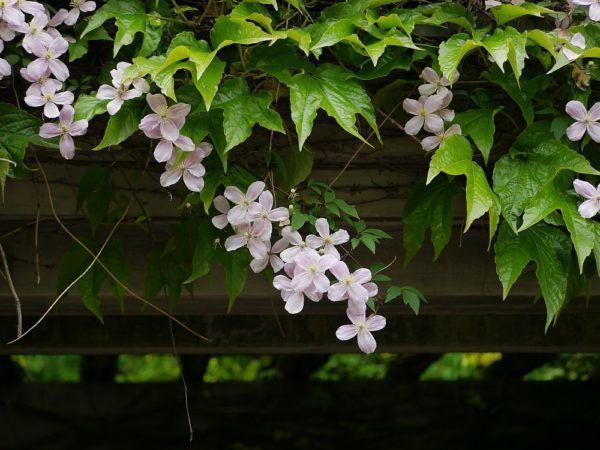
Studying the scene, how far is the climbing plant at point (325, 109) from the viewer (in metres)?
1.41

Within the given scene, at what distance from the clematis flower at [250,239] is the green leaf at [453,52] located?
370 mm

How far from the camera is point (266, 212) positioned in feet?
4.81

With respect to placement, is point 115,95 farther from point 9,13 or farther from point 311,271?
point 311,271

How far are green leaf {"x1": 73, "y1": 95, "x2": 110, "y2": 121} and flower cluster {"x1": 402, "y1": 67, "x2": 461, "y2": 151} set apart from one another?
1.58 ft

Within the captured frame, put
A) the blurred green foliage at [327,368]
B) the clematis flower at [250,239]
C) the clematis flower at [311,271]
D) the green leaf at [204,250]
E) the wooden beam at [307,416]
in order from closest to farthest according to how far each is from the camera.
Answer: the clematis flower at [311,271]
the clematis flower at [250,239]
the green leaf at [204,250]
the wooden beam at [307,416]
the blurred green foliage at [327,368]

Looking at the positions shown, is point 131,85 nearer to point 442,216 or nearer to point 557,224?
point 442,216

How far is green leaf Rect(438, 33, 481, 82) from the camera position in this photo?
141 centimetres

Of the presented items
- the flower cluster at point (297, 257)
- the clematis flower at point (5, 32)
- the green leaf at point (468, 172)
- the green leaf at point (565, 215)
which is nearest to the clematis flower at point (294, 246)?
the flower cluster at point (297, 257)

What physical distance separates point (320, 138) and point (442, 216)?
0.88 ft

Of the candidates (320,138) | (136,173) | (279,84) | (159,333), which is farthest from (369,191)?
(159,333)

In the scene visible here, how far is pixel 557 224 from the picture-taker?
1.49 m

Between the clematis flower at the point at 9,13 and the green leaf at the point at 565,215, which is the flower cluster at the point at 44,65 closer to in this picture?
the clematis flower at the point at 9,13

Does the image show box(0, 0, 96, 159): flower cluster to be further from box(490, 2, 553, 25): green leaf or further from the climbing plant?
box(490, 2, 553, 25): green leaf

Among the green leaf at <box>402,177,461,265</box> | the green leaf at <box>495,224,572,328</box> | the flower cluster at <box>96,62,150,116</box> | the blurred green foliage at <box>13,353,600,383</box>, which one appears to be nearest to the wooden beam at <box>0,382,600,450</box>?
the blurred green foliage at <box>13,353,600,383</box>
